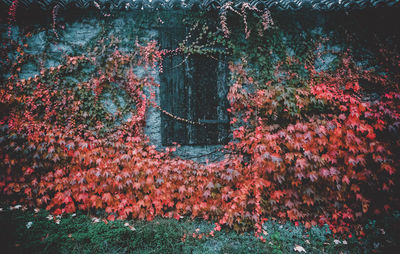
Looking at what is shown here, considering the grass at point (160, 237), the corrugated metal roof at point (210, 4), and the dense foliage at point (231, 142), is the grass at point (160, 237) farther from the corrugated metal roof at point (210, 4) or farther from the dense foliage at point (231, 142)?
the corrugated metal roof at point (210, 4)

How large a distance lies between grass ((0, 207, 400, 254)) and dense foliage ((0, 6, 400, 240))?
240mm

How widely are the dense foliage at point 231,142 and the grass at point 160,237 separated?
24cm

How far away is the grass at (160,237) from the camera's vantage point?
2.56 meters

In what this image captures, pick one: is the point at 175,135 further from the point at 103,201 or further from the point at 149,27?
the point at 149,27

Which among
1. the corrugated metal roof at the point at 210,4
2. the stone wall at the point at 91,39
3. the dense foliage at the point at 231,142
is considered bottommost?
the dense foliage at the point at 231,142

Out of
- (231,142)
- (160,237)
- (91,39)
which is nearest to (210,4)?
(91,39)

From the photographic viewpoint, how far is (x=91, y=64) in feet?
13.6

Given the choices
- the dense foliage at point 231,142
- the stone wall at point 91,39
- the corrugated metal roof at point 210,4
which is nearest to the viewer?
the dense foliage at point 231,142

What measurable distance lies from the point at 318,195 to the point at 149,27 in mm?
4667

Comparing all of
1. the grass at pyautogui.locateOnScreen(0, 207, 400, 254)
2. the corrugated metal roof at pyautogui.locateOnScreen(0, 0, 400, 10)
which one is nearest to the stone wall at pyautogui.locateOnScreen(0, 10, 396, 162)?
the corrugated metal roof at pyautogui.locateOnScreen(0, 0, 400, 10)

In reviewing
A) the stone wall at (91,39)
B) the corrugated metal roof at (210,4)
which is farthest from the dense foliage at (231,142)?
the corrugated metal roof at (210,4)

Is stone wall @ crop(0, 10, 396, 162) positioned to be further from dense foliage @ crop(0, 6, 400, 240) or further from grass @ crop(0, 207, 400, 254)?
grass @ crop(0, 207, 400, 254)

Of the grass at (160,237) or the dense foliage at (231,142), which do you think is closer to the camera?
the grass at (160,237)

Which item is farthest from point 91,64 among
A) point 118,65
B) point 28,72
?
point 28,72
